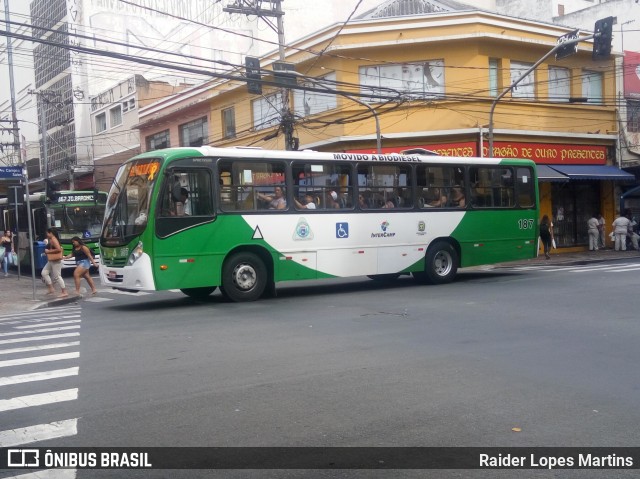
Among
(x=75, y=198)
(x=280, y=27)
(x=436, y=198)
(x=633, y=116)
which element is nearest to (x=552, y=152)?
(x=633, y=116)

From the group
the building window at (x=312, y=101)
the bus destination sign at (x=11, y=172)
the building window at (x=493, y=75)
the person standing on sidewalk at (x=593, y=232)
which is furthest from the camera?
the person standing on sidewalk at (x=593, y=232)

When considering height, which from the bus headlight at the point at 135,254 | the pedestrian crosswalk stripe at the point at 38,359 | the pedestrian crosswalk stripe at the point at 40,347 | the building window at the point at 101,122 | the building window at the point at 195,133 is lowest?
the pedestrian crosswalk stripe at the point at 40,347

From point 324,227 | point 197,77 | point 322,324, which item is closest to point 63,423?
point 322,324

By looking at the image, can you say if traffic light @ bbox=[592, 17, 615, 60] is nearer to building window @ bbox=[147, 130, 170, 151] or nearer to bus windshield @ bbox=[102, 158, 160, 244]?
bus windshield @ bbox=[102, 158, 160, 244]

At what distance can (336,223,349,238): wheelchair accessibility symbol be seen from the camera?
1630 cm

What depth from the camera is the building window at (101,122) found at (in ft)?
158

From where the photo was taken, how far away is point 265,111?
32.2 meters

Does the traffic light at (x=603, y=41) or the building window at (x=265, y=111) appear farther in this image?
the building window at (x=265, y=111)

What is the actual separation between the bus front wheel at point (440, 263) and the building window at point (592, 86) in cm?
1663

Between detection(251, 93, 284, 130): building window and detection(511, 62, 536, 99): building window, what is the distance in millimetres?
9953

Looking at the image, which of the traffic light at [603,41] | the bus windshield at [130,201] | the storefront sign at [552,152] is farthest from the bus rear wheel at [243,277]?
the storefront sign at [552,152]

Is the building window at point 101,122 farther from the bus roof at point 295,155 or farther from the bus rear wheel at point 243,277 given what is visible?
the bus rear wheel at point 243,277

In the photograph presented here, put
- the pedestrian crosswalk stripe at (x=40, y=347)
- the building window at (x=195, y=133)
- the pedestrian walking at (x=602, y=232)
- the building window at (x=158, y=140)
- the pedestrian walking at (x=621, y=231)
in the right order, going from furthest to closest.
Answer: the building window at (x=158, y=140) → the building window at (x=195, y=133) → the pedestrian walking at (x=602, y=232) → the pedestrian walking at (x=621, y=231) → the pedestrian crosswalk stripe at (x=40, y=347)

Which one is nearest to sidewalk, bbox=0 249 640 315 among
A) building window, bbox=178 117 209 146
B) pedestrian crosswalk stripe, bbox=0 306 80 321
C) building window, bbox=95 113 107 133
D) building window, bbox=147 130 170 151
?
pedestrian crosswalk stripe, bbox=0 306 80 321
